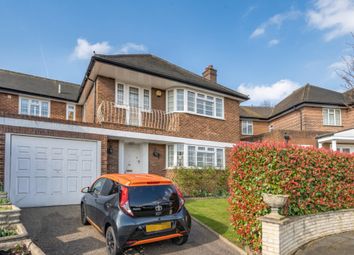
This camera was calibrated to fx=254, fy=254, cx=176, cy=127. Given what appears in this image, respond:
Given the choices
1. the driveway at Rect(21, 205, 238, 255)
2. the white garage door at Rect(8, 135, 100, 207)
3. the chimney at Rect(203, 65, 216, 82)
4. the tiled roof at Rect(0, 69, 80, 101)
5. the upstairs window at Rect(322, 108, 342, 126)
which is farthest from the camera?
the upstairs window at Rect(322, 108, 342, 126)

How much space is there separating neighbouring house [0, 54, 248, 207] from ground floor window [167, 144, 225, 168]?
47 mm

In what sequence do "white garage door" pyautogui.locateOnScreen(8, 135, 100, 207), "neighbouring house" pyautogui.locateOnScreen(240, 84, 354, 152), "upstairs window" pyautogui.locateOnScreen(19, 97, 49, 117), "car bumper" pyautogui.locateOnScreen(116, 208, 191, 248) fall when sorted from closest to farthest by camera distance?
"car bumper" pyautogui.locateOnScreen(116, 208, 191, 248) → "white garage door" pyautogui.locateOnScreen(8, 135, 100, 207) → "upstairs window" pyautogui.locateOnScreen(19, 97, 49, 117) → "neighbouring house" pyautogui.locateOnScreen(240, 84, 354, 152)

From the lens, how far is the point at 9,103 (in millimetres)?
15180

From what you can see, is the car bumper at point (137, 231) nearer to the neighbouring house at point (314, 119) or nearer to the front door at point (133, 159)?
the front door at point (133, 159)

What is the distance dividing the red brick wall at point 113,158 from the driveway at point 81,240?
12.1ft

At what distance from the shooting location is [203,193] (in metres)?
11.7

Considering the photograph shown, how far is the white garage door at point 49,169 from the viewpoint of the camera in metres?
7.98

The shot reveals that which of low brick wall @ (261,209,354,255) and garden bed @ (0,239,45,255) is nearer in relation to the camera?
garden bed @ (0,239,45,255)

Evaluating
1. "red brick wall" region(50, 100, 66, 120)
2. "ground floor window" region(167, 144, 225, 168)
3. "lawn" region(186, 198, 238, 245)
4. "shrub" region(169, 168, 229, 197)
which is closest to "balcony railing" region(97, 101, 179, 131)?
"ground floor window" region(167, 144, 225, 168)

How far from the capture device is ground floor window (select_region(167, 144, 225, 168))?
473 inches

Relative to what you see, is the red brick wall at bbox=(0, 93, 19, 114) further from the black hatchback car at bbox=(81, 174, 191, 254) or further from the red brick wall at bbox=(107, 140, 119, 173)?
the black hatchback car at bbox=(81, 174, 191, 254)

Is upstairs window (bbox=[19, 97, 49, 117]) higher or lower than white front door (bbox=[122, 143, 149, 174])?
higher

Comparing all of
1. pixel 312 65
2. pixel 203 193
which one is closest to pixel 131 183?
pixel 203 193

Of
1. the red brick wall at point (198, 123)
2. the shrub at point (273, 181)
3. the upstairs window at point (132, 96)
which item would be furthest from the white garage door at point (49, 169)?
the shrub at point (273, 181)
